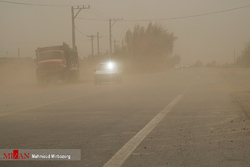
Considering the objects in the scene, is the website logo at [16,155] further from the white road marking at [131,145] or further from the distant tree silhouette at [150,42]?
the distant tree silhouette at [150,42]

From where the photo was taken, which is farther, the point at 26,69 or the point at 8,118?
the point at 26,69

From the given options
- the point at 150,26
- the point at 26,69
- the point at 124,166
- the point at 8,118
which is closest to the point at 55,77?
the point at 8,118

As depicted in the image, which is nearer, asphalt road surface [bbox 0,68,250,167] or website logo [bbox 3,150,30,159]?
asphalt road surface [bbox 0,68,250,167]

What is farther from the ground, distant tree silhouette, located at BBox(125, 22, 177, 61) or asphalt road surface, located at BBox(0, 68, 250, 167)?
distant tree silhouette, located at BBox(125, 22, 177, 61)

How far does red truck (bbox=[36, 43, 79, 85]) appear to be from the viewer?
24.3 meters

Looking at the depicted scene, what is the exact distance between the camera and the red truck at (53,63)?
79.7ft

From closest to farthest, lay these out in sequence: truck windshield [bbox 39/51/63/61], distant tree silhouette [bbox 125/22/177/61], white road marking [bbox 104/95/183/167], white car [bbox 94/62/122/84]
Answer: white road marking [bbox 104/95/183/167], white car [bbox 94/62/122/84], truck windshield [bbox 39/51/63/61], distant tree silhouette [bbox 125/22/177/61]

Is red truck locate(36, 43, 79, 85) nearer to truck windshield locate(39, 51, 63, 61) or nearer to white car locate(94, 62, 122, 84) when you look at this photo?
truck windshield locate(39, 51, 63, 61)

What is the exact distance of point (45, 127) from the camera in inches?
263

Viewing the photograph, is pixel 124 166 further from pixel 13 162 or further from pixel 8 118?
pixel 8 118

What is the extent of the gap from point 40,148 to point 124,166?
5.40 ft

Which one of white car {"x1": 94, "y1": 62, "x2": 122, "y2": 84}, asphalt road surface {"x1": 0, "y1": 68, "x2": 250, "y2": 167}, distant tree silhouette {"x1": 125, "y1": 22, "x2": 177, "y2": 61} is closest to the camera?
asphalt road surface {"x1": 0, "y1": 68, "x2": 250, "y2": 167}

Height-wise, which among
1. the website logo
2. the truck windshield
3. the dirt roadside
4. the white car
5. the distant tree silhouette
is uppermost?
the distant tree silhouette

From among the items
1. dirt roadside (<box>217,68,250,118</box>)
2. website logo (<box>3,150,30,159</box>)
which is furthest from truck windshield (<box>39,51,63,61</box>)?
website logo (<box>3,150,30,159</box>)
